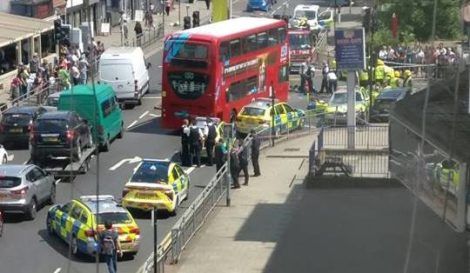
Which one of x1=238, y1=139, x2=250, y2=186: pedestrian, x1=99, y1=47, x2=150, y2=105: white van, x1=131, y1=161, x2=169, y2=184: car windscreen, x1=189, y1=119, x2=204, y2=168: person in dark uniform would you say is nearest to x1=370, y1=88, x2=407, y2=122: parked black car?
x1=189, y1=119, x2=204, y2=168: person in dark uniform

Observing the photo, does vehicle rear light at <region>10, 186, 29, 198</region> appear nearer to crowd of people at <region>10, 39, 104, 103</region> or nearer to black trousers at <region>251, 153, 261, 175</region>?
black trousers at <region>251, 153, 261, 175</region>

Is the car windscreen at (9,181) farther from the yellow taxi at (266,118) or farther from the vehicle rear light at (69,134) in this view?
the yellow taxi at (266,118)

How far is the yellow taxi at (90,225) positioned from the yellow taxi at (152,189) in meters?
2.05

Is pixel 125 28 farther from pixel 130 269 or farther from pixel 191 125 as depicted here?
pixel 130 269

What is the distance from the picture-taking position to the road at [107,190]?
21141 mm

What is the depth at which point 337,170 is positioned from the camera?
1077 inches

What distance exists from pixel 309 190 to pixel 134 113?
36.0 feet

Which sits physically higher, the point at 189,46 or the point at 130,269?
the point at 189,46

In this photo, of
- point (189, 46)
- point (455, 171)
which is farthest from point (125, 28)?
point (455, 171)

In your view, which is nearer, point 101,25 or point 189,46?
point 189,46

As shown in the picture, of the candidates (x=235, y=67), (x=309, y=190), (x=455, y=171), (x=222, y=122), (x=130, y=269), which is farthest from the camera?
(x=235, y=67)

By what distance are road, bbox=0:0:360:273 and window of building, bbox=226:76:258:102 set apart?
199 cm

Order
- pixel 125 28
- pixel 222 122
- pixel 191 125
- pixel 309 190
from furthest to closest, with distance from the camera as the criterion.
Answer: pixel 125 28 < pixel 222 122 < pixel 191 125 < pixel 309 190

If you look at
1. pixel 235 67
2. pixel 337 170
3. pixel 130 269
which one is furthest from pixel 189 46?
pixel 130 269
